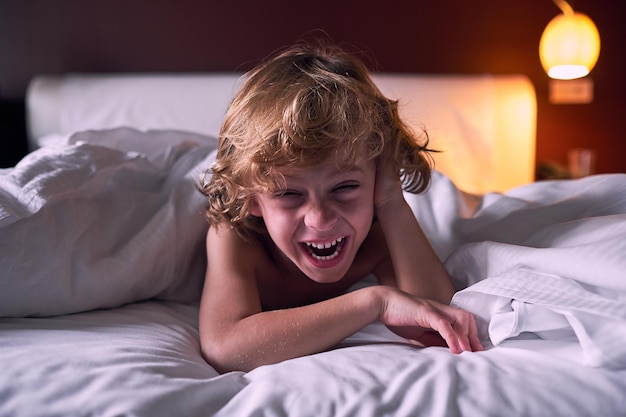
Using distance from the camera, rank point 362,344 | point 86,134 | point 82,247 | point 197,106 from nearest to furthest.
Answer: point 362,344 < point 82,247 < point 86,134 < point 197,106

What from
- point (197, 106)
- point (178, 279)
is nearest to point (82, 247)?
point (178, 279)

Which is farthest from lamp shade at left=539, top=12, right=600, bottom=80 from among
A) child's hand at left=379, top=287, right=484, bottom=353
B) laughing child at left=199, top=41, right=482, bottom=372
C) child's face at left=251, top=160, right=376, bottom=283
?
child's hand at left=379, top=287, right=484, bottom=353

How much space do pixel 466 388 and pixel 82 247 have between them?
0.66 m

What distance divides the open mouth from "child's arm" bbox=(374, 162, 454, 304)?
0.36 ft

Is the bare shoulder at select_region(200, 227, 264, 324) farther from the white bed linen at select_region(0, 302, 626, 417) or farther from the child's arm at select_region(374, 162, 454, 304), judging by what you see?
the child's arm at select_region(374, 162, 454, 304)

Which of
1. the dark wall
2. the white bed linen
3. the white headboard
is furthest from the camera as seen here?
the dark wall

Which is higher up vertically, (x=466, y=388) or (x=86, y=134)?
(x=86, y=134)

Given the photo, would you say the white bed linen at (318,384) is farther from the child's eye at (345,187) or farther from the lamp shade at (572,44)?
the lamp shade at (572,44)

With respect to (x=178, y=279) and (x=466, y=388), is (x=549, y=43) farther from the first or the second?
(x=466, y=388)

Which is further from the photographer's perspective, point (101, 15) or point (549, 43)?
point (101, 15)

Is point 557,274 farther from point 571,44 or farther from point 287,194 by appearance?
point 571,44

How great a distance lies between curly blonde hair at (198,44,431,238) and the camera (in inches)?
36.6

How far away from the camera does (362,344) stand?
0.93 m

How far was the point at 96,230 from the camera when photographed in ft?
3.60
